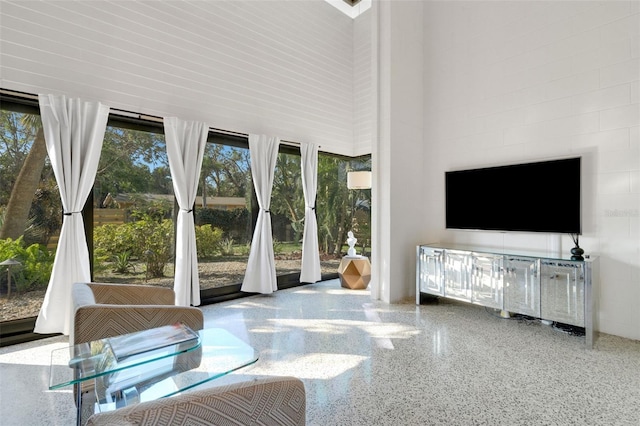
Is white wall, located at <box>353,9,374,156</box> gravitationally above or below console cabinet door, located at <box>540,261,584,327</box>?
above

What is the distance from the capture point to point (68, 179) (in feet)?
10.4

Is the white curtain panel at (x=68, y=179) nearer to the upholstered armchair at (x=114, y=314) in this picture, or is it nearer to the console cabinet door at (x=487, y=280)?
the upholstered armchair at (x=114, y=314)

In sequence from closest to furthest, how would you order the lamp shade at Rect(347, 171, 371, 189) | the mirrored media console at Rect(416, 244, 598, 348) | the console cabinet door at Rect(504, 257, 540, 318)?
the mirrored media console at Rect(416, 244, 598, 348), the console cabinet door at Rect(504, 257, 540, 318), the lamp shade at Rect(347, 171, 371, 189)

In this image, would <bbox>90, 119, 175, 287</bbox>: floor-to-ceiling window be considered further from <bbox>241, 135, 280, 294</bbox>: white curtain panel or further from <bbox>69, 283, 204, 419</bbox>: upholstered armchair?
<bbox>69, 283, 204, 419</bbox>: upholstered armchair

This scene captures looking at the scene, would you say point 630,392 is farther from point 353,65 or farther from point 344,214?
point 353,65

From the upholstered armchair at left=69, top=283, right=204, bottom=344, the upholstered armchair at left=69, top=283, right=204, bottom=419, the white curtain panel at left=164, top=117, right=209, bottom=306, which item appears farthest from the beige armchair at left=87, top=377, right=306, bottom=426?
the white curtain panel at left=164, top=117, right=209, bottom=306

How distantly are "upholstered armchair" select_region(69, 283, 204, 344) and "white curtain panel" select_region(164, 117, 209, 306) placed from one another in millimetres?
1447

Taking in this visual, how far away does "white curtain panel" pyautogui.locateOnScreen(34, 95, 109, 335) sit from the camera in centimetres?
308

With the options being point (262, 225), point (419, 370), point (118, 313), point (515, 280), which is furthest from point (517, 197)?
point (118, 313)

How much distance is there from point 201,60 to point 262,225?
223 cm

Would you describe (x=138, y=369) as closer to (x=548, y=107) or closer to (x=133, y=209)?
(x=133, y=209)

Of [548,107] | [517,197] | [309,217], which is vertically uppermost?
[548,107]

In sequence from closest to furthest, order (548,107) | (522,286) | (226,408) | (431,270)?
(226,408) < (522,286) < (548,107) < (431,270)

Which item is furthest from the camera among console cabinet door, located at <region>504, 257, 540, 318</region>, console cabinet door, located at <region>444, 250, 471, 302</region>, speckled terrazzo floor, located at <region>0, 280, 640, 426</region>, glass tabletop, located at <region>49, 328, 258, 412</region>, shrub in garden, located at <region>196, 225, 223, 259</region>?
shrub in garden, located at <region>196, 225, 223, 259</region>
